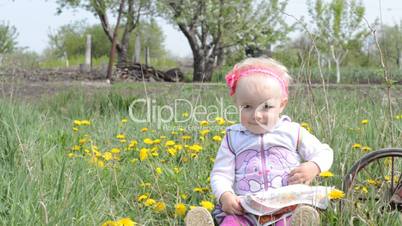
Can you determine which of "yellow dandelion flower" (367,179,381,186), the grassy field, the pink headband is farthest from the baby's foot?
"yellow dandelion flower" (367,179,381,186)

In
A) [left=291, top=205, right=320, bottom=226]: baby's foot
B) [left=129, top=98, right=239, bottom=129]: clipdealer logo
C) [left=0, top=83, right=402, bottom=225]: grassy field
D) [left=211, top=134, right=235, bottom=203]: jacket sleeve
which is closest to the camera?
[left=291, top=205, right=320, bottom=226]: baby's foot

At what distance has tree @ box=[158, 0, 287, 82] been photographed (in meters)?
13.5

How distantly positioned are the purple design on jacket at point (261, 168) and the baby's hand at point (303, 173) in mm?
45

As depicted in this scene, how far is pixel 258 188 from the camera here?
2.00m

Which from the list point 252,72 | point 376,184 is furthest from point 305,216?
point 376,184

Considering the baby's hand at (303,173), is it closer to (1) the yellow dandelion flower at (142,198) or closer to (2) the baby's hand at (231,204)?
(2) the baby's hand at (231,204)

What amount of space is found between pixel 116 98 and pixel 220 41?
919cm

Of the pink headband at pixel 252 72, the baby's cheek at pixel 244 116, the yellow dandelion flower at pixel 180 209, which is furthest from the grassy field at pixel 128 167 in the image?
the pink headband at pixel 252 72

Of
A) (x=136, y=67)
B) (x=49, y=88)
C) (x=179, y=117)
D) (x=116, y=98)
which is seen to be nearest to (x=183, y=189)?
(x=179, y=117)

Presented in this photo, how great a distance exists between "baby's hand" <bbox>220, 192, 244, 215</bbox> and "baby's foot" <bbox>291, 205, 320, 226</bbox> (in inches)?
9.2

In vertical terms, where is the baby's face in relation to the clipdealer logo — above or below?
above

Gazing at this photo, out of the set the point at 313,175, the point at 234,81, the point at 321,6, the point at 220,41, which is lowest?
the point at 313,175

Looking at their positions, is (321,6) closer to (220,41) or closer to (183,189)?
(220,41)

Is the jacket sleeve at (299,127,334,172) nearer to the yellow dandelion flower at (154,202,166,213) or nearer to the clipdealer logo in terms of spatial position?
the yellow dandelion flower at (154,202,166,213)
